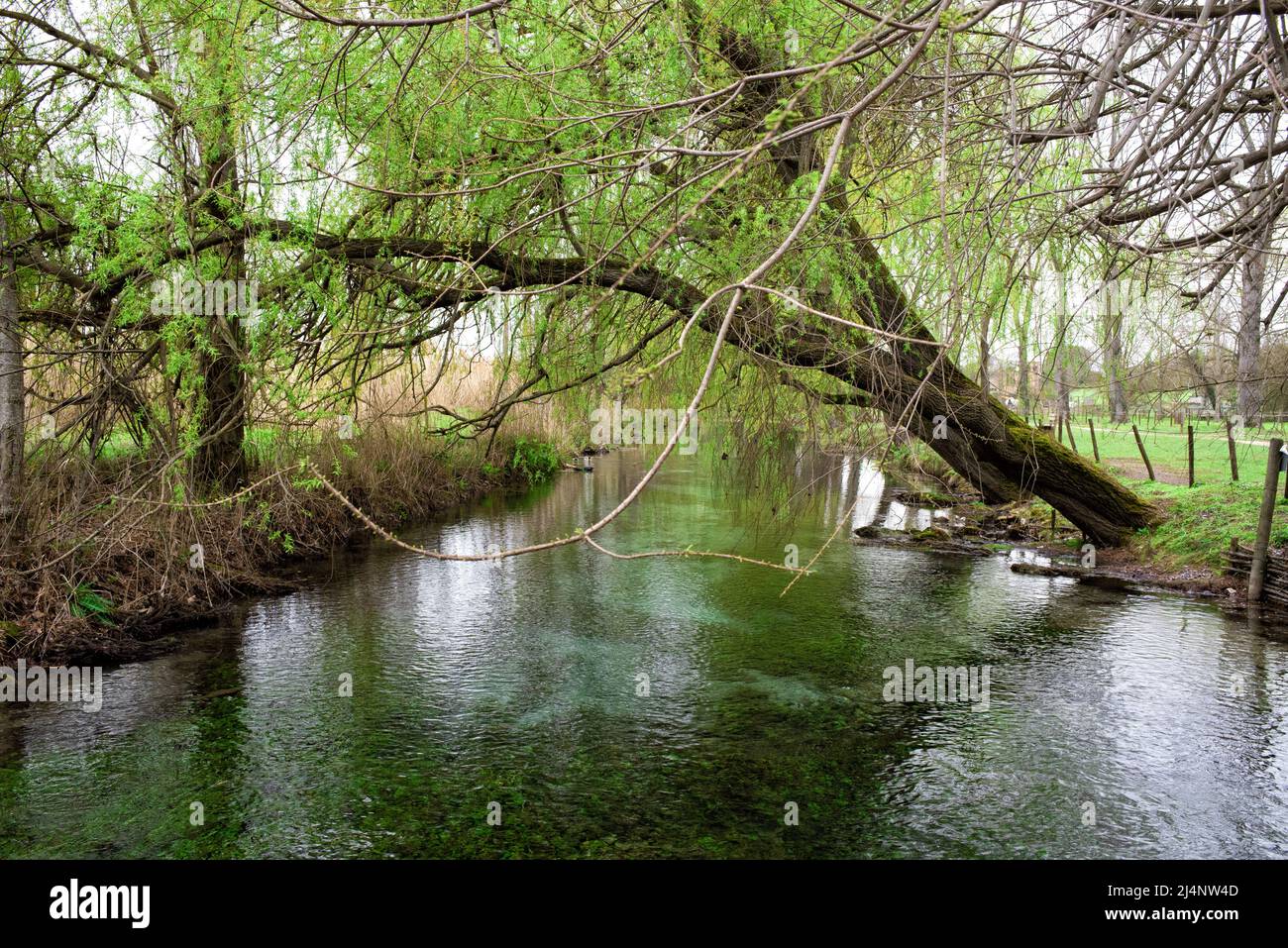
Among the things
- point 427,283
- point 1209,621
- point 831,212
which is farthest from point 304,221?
point 1209,621

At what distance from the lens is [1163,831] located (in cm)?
492

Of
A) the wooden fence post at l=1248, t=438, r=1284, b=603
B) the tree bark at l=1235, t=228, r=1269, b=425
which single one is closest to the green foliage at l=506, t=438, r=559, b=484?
the wooden fence post at l=1248, t=438, r=1284, b=603

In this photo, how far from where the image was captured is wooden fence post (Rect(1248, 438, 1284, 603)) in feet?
28.7

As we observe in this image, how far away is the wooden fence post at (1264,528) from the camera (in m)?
8.73

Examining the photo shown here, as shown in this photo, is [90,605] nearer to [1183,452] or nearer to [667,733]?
[667,733]

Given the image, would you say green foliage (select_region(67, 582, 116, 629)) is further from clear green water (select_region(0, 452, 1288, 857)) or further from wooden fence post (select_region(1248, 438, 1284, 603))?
wooden fence post (select_region(1248, 438, 1284, 603))

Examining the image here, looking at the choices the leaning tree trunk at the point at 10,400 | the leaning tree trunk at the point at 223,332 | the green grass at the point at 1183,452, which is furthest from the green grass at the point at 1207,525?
the leaning tree trunk at the point at 10,400

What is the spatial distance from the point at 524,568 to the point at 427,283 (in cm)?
435

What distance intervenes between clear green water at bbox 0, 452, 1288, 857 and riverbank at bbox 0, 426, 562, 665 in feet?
1.61

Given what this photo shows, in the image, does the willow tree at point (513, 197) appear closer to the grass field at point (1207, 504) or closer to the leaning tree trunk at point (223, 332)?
the leaning tree trunk at point (223, 332)
